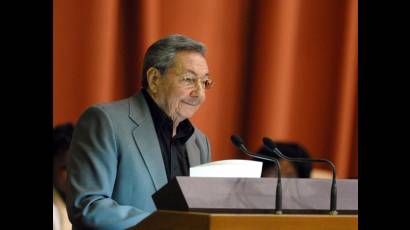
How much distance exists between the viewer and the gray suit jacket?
2281mm

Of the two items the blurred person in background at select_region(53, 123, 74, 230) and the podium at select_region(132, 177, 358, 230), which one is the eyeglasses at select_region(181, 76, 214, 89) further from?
the blurred person in background at select_region(53, 123, 74, 230)

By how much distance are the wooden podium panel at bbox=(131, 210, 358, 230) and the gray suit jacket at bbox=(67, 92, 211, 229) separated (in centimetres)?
36

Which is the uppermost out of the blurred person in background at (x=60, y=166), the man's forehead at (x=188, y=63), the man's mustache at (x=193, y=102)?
the man's forehead at (x=188, y=63)

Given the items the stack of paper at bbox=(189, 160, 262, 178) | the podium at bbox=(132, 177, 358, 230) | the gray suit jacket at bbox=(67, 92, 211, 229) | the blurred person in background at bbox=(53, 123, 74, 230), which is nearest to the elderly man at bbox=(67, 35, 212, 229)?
the gray suit jacket at bbox=(67, 92, 211, 229)

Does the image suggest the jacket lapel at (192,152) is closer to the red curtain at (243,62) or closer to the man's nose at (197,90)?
the man's nose at (197,90)

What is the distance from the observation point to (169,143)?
8.90 feet

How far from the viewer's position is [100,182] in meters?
2.37

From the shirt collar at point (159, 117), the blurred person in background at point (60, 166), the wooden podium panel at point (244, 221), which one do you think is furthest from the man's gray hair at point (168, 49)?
the blurred person in background at point (60, 166)

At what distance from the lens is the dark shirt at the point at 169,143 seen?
267 cm

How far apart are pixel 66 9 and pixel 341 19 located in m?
1.60

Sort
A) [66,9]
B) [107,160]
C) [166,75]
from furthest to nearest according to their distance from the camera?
1. [66,9]
2. [166,75]
3. [107,160]

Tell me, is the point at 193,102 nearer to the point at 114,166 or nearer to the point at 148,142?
the point at 148,142
